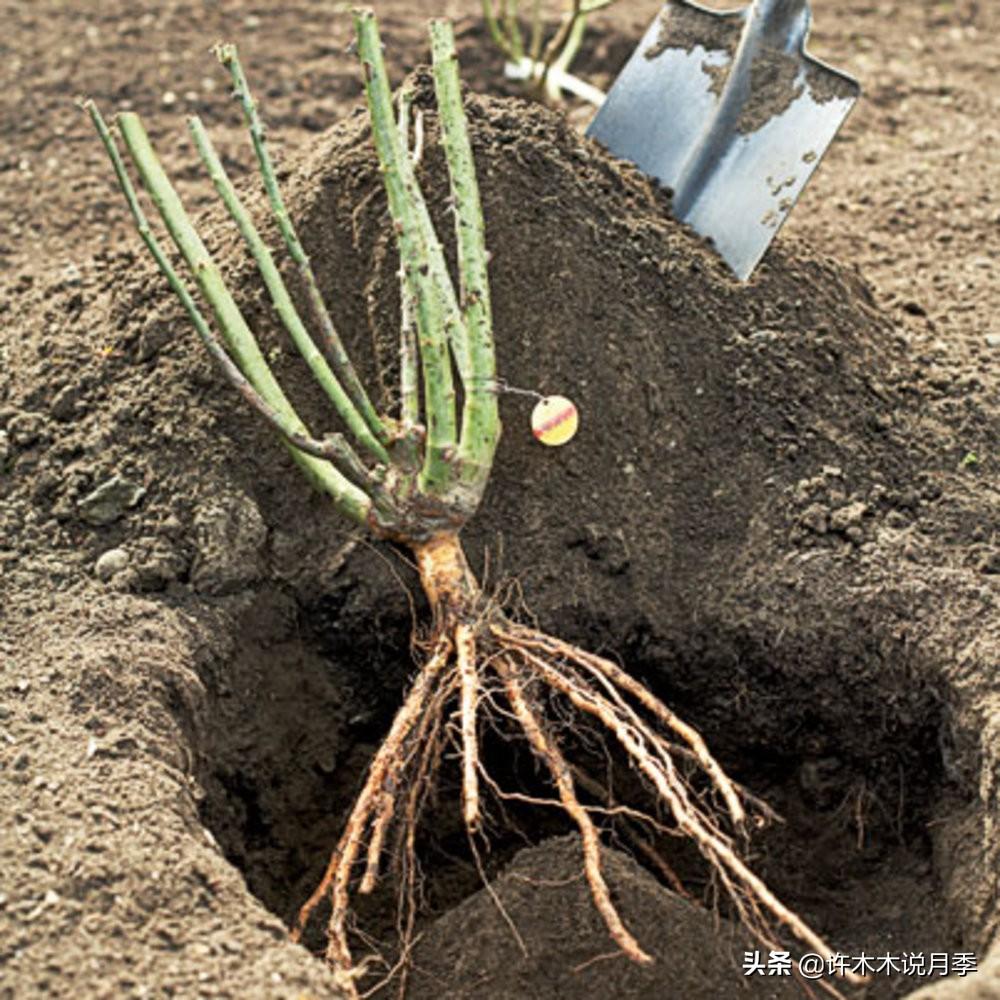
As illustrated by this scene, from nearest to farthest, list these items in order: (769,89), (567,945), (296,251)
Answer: (567,945)
(296,251)
(769,89)

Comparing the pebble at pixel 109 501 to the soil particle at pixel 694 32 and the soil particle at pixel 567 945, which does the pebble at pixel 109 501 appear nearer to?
the soil particle at pixel 567 945

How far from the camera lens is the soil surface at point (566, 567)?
6.25 feet

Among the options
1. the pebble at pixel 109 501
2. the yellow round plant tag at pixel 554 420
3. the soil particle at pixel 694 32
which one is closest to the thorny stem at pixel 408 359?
the yellow round plant tag at pixel 554 420

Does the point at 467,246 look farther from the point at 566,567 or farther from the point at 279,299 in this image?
the point at 566,567

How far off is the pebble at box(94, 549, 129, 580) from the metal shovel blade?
0.91 metres

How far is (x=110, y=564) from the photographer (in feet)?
6.88

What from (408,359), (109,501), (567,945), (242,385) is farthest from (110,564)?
(567,945)

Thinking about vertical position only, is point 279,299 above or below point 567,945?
above

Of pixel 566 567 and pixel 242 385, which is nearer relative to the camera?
pixel 242 385

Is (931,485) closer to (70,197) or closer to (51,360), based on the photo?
(51,360)

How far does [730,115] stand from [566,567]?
79 cm

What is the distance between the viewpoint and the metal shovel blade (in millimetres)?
2434

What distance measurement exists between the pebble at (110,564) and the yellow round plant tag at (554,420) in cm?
53

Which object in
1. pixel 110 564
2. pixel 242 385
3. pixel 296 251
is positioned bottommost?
pixel 110 564
